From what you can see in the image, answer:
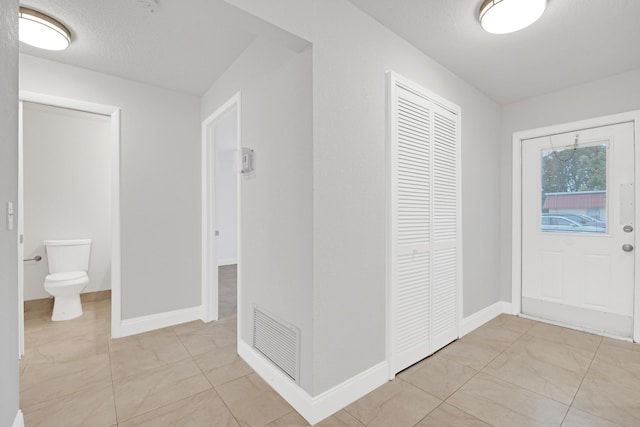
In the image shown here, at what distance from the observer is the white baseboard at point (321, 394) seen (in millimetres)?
1666

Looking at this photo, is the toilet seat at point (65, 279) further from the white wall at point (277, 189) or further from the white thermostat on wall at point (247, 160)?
the white thermostat on wall at point (247, 160)

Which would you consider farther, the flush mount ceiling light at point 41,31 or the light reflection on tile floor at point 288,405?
the flush mount ceiling light at point 41,31

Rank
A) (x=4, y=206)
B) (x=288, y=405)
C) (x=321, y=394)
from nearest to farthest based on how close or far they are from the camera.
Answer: (x=4, y=206)
(x=321, y=394)
(x=288, y=405)

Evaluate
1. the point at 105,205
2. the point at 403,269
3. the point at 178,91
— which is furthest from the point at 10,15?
the point at 105,205

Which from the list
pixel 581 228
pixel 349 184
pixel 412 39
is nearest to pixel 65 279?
pixel 349 184

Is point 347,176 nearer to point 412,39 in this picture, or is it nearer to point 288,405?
point 412,39

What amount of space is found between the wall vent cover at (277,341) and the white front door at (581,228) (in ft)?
9.70

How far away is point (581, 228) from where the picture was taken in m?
3.04

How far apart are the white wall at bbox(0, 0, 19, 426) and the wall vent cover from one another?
4.13 ft

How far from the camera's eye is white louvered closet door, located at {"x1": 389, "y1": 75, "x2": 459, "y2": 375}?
2.12 metres

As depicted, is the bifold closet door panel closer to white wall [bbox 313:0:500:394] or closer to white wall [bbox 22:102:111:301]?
white wall [bbox 313:0:500:394]

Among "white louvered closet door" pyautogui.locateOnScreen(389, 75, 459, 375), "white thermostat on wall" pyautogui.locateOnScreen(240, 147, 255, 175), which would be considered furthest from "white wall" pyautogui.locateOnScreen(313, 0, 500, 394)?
"white thermostat on wall" pyautogui.locateOnScreen(240, 147, 255, 175)

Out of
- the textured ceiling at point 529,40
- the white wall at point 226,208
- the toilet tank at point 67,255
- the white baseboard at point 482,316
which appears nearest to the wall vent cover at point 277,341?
the white baseboard at point 482,316

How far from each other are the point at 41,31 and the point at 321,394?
2.89m
